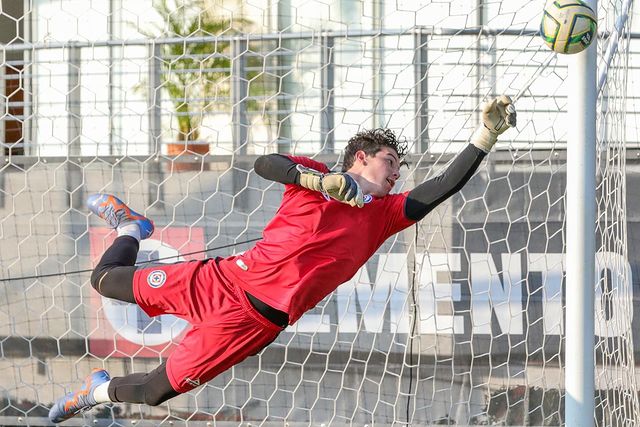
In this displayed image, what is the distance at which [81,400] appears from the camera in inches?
145

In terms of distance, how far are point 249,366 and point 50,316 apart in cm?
106

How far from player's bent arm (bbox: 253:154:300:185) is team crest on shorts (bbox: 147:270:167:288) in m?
0.61

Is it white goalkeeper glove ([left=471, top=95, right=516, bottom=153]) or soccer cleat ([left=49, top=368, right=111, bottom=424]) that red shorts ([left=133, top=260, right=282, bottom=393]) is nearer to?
soccer cleat ([left=49, top=368, right=111, bottom=424])

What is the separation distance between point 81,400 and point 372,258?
158 cm

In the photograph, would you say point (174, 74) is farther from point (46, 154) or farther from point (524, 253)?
point (524, 253)

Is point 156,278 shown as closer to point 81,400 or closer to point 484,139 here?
point 81,400

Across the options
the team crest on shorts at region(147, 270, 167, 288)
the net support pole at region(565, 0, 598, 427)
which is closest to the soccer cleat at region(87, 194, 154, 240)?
the team crest on shorts at region(147, 270, 167, 288)

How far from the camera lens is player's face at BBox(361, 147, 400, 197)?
10.4 feet

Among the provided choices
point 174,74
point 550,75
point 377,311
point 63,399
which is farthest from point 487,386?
point 174,74

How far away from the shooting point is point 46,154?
5.04 metres

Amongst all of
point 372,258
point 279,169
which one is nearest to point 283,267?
point 279,169

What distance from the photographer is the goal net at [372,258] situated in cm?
441

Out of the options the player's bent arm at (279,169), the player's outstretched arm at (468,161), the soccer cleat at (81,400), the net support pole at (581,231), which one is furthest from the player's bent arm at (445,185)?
the soccer cleat at (81,400)

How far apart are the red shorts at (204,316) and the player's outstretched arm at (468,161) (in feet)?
Answer: 2.25
